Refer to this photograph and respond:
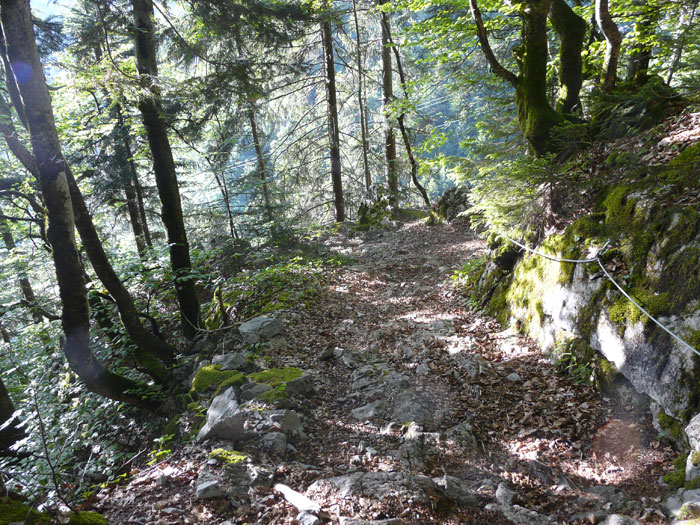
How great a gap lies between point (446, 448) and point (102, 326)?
21.7 ft

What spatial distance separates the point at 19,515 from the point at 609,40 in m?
8.66

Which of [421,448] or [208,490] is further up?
[208,490]

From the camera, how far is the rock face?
2.96 metres

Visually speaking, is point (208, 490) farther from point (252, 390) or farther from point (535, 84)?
point (535, 84)

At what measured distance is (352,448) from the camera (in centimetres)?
378

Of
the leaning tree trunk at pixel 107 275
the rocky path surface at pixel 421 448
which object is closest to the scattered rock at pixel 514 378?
the rocky path surface at pixel 421 448

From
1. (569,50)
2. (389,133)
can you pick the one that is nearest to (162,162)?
(569,50)

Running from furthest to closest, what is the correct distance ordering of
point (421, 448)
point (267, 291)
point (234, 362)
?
1. point (267, 291)
2. point (234, 362)
3. point (421, 448)

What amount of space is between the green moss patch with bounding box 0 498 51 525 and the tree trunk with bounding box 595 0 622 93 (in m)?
8.17

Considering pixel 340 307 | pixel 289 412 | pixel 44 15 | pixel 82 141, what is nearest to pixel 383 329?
pixel 340 307

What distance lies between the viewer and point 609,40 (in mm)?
5559

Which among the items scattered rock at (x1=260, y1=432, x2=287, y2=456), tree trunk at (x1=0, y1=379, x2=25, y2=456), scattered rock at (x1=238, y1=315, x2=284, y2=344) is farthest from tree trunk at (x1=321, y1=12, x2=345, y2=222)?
scattered rock at (x1=260, y1=432, x2=287, y2=456)

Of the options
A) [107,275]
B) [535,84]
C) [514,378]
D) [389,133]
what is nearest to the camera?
[514,378]

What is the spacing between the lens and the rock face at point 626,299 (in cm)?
296
